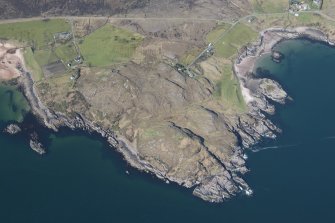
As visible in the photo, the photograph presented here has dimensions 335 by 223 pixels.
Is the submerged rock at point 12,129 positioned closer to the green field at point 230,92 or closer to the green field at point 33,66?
the green field at point 33,66

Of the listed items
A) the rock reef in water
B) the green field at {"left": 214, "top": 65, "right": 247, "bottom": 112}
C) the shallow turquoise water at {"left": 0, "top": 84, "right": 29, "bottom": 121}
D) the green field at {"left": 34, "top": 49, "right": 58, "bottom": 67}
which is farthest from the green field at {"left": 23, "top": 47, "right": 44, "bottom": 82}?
the green field at {"left": 214, "top": 65, "right": 247, "bottom": 112}

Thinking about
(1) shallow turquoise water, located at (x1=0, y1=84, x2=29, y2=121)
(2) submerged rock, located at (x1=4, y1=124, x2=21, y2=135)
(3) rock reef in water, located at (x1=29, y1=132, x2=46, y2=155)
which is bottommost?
(3) rock reef in water, located at (x1=29, y1=132, x2=46, y2=155)

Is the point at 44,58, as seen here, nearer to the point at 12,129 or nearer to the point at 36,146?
the point at 12,129

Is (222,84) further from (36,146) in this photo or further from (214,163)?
(36,146)

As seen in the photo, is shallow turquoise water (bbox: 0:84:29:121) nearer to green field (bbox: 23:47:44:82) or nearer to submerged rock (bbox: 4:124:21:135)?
submerged rock (bbox: 4:124:21:135)

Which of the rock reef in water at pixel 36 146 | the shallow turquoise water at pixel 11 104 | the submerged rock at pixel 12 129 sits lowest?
the rock reef in water at pixel 36 146

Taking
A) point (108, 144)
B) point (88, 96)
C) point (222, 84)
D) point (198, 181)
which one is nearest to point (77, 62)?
point (88, 96)

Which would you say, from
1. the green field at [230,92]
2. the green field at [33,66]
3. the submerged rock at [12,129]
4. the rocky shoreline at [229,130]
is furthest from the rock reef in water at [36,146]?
the green field at [230,92]

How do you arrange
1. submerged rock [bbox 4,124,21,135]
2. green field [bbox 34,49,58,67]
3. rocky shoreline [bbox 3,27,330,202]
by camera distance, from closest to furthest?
rocky shoreline [bbox 3,27,330,202], submerged rock [bbox 4,124,21,135], green field [bbox 34,49,58,67]
